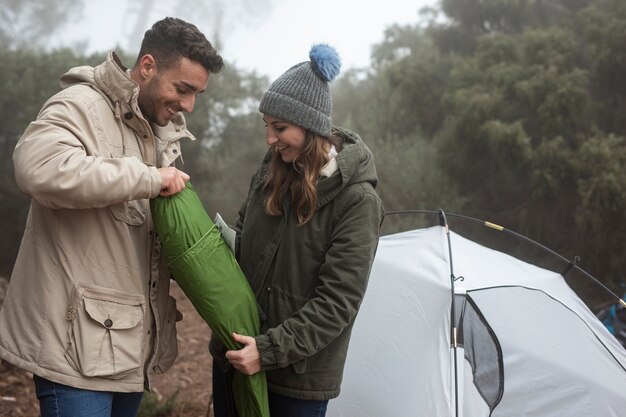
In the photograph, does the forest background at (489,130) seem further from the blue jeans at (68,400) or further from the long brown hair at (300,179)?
the blue jeans at (68,400)

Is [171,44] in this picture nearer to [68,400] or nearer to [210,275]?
[210,275]

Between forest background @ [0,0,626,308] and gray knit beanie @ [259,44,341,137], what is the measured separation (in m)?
4.61

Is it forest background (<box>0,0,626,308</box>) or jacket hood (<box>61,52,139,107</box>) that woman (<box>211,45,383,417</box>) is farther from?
forest background (<box>0,0,626,308</box>)

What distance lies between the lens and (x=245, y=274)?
2.08 metres

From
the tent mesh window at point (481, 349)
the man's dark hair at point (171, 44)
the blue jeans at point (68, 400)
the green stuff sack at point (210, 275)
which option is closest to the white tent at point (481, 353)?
the tent mesh window at point (481, 349)

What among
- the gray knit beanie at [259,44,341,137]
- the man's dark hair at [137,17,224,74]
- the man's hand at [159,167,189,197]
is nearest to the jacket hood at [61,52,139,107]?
the man's dark hair at [137,17,224,74]

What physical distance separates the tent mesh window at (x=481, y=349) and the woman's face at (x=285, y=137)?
133cm

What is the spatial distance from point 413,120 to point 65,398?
24.1ft

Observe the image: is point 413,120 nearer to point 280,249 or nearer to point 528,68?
point 528,68

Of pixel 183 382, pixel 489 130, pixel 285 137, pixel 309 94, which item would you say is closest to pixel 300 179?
pixel 285 137

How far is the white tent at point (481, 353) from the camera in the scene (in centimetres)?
277

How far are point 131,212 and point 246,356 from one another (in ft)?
1.89

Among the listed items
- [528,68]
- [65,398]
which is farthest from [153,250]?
[528,68]

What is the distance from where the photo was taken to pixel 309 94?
6.42 feet
